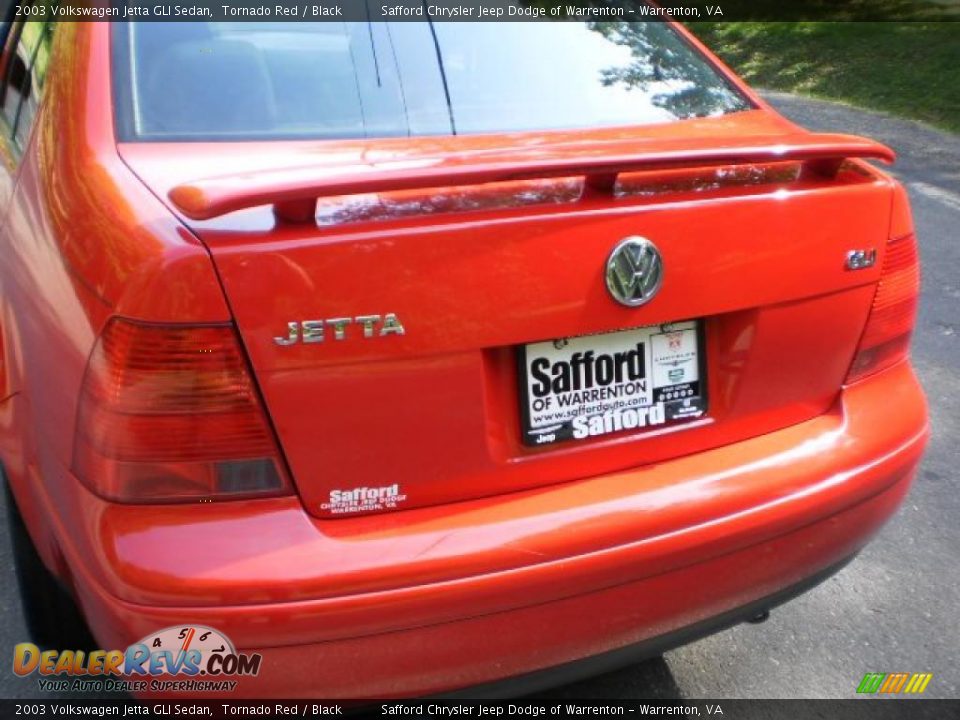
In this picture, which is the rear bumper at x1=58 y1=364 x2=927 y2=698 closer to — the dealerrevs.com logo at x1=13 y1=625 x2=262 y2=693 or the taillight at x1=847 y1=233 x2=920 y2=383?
the dealerrevs.com logo at x1=13 y1=625 x2=262 y2=693

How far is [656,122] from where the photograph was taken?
246 centimetres

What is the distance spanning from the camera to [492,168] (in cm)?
176

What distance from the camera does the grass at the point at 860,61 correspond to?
12.3 meters

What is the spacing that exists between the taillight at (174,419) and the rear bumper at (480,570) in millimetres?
50

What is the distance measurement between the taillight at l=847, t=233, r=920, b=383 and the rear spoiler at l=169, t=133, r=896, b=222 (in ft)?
0.76

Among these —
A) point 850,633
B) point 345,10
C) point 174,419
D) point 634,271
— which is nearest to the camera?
point 174,419

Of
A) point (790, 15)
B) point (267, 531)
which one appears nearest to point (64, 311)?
point (267, 531)

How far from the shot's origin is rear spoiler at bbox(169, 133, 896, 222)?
164 cm

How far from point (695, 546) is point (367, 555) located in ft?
2.03

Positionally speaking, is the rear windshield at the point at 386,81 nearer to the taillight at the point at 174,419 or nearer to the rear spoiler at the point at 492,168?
the rear spoiler at the point at 492,168

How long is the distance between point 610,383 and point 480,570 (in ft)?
1.48

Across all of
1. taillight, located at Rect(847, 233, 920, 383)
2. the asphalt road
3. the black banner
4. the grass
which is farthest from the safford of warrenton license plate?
the grass

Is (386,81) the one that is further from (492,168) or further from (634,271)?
(634,271)

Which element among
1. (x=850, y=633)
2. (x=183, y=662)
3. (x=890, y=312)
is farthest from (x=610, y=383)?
(x=850, y=633)
